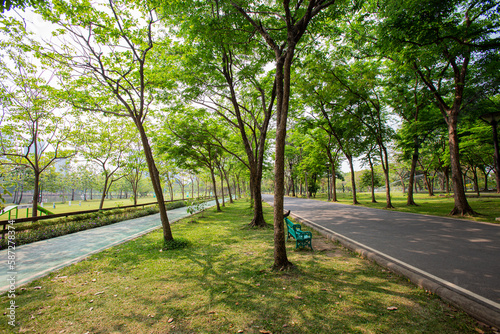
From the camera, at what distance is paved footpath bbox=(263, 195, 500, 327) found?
10.7ft

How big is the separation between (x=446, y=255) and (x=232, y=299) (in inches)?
209

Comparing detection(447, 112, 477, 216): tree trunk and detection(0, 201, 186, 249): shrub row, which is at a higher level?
detection(447, 112, 477, 216): tree trunk

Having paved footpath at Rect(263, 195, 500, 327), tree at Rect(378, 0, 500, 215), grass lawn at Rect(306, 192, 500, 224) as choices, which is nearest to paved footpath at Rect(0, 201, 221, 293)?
paved footpath at Rect(263, 195, 500, 327)

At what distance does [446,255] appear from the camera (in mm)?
5008

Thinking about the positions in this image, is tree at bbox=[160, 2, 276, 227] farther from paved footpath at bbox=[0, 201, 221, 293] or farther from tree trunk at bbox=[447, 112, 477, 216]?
tree trunk at bbox=[447, 112, 477, 216]

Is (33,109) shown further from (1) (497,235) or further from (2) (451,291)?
(1) (497,235)

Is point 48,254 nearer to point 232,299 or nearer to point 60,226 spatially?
point 60,226

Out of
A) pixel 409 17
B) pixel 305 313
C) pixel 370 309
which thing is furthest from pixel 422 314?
pixel 409 17

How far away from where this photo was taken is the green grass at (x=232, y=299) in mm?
2861

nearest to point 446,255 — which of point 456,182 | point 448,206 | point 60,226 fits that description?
point 456,182

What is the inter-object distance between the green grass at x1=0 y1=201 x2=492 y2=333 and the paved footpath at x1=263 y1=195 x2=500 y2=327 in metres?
0.33

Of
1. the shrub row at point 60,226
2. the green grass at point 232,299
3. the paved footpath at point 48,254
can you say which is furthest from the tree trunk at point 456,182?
the shrub row at point 60,226

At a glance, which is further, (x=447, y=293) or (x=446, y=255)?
(x=446, y=255)

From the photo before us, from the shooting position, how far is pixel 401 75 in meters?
14.5
